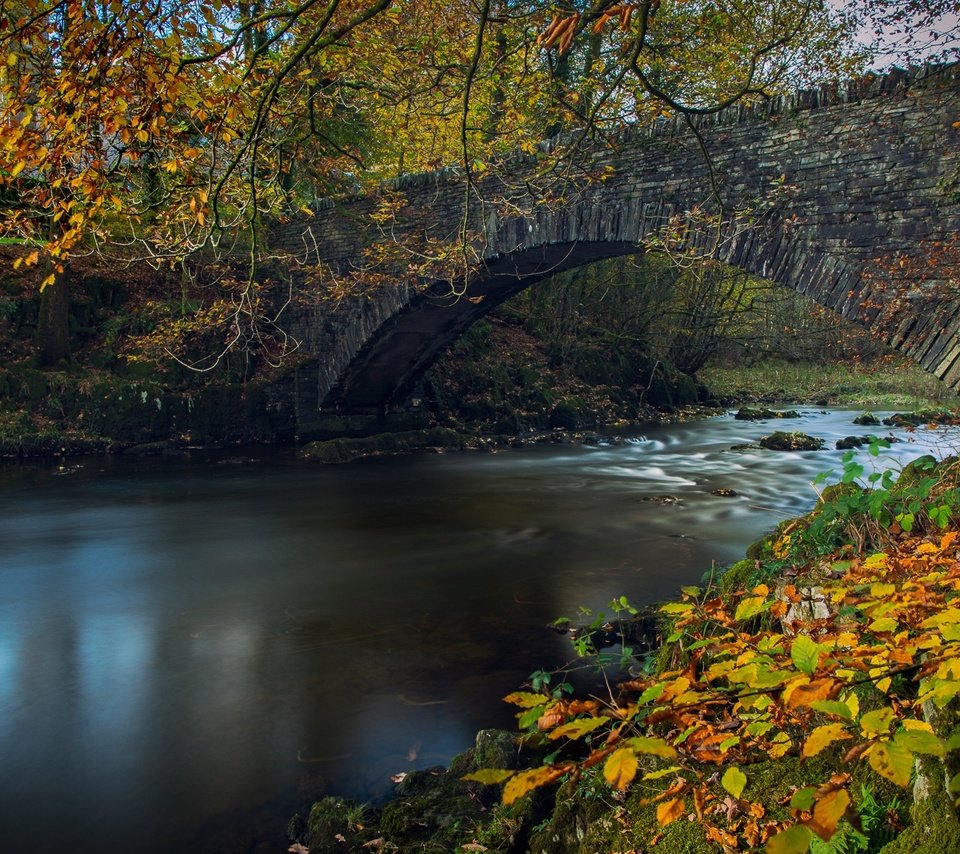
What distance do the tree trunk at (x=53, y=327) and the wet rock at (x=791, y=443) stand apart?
1200cm

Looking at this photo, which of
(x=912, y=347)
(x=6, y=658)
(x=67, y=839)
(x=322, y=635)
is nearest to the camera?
(x=67, y=839)

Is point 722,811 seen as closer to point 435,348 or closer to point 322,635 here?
point 322,635

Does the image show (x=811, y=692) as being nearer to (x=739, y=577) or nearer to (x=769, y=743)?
(x=769, y=743)

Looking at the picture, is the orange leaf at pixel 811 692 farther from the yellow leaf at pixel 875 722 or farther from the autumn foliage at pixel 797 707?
the yellow leaf at pixel 875 722

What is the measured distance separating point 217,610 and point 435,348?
910 cm

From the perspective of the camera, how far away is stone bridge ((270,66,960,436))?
7.04 m

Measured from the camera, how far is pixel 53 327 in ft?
43.0

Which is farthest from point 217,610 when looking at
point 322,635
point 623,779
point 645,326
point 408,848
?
point 645,326

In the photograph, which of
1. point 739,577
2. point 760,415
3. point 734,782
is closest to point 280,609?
point 739,577

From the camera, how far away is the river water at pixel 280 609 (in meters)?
3.52

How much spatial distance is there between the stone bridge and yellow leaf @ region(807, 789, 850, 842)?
12.1ft

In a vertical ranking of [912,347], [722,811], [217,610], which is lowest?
[217,610]

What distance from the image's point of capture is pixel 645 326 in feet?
63.1

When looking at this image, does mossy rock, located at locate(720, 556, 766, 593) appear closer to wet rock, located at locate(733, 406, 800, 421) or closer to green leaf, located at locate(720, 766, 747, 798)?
green leaf, located at locate(720, 766, 747, 798)
